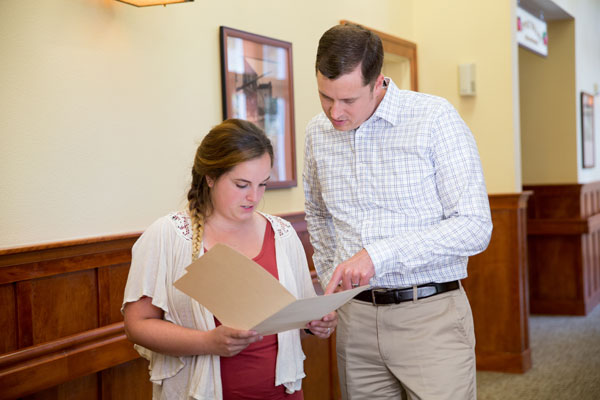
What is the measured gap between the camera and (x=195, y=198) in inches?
76.7

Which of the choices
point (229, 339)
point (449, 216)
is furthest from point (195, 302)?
point (449, 216)

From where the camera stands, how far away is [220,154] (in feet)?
6.12

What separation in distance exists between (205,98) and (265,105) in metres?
0.49

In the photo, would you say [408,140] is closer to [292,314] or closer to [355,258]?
[355,258]

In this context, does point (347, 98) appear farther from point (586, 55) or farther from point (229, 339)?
point (586, 55)

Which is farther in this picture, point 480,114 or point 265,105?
point 480,114

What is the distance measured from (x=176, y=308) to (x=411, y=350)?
2.43 ft

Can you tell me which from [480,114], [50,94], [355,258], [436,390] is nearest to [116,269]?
[50,94]

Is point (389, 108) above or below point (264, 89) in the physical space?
below

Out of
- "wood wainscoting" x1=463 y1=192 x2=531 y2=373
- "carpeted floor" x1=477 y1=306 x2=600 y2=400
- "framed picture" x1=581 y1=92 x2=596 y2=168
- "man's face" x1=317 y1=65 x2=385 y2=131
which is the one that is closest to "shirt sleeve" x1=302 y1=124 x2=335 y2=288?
"man's face" x1=317 y1=65 x2=385 y2=131

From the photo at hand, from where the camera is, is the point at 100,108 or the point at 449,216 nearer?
the point at 449,216

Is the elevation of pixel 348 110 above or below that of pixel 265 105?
below

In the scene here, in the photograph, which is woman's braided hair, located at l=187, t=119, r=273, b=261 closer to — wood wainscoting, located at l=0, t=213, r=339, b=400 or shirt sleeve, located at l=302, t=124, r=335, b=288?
shirt sleeve, located at l=302, t=124, r=335, b=288

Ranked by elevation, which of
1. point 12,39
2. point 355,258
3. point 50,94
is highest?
point 12,39
